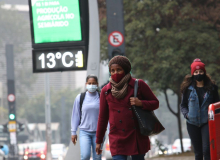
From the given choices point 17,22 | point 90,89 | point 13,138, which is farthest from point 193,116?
point 17,22

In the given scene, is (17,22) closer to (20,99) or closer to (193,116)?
(20,99)

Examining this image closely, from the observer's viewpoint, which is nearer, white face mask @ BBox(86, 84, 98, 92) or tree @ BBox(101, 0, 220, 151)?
white face mask @ BBox(86, 84, 98, 92)

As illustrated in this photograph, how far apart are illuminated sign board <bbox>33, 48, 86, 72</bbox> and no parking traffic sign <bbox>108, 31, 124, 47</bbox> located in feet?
2.47

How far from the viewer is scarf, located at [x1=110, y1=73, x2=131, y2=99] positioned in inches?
210

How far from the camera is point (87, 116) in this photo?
8.28m

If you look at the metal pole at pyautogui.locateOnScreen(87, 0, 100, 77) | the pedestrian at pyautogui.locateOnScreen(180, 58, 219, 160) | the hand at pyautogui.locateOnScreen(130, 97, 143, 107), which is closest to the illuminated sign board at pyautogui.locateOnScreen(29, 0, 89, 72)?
the metal pole at pyautogui.locateOnScreen(87, 0, 100, 77)

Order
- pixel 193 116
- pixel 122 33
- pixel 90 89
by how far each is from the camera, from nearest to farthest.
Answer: pixel 193 116
pixel 90 89
pixel 122 33

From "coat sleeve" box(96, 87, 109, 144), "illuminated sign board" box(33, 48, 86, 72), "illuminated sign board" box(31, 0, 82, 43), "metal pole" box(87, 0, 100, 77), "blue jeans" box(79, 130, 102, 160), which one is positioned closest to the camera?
"coat sleeve" box(96, 87, 109, 144)

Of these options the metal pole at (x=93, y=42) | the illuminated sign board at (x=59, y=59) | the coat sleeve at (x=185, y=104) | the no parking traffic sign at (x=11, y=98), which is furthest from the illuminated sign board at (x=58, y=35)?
the no parking traffic sign at (x=11, y=98)

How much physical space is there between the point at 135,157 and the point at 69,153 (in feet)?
19.6

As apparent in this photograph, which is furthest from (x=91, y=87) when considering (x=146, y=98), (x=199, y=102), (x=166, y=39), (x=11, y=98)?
(x=11, y=98)

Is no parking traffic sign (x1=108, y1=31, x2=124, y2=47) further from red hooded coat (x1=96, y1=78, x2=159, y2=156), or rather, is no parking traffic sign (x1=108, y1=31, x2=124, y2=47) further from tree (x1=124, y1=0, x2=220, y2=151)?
tree (x1=124, y1=0, x2=220, y2=151)

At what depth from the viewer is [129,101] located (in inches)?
212

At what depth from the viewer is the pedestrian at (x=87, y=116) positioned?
8242 millimetres
